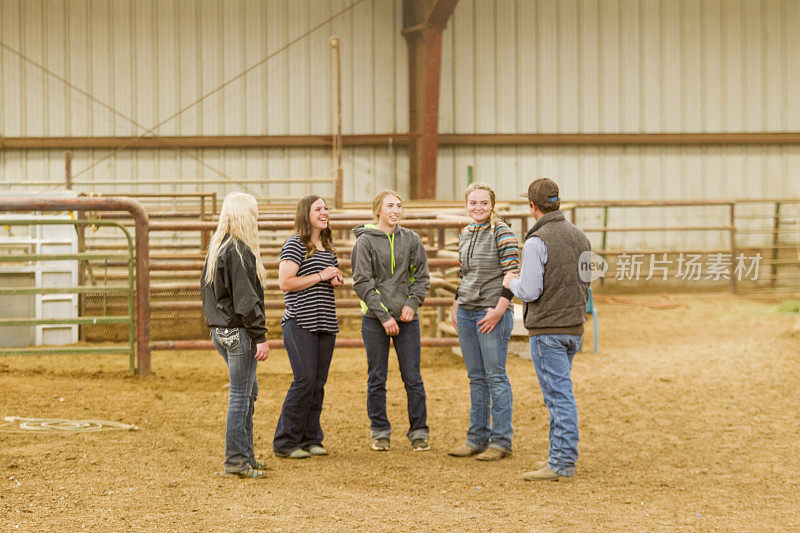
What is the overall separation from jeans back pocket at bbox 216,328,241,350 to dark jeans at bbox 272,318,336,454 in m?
0.47

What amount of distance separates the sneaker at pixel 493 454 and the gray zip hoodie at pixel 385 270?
0.80 meters

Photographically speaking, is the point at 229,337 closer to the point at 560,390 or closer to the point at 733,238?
the point at 560,390

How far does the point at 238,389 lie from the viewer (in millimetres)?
3926

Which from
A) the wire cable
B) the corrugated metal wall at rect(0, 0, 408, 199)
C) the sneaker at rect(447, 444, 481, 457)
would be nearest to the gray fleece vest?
the sneaker at rect(447, 444, 481, 457)

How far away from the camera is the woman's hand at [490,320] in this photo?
4242mm

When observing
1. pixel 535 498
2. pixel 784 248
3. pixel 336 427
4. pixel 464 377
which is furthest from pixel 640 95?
pixel 535 498

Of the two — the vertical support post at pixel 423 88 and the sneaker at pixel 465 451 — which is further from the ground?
the vertical support post at pixel 423 88

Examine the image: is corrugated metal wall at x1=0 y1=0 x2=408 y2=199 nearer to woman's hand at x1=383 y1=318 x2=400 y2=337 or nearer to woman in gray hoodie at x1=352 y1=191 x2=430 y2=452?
woman in gray hoodie at x1=352 y1=191 x2=430 y2=452

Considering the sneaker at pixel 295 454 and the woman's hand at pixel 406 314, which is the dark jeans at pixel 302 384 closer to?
the sneaker at pixel 295 454

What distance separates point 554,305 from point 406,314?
88 centimetres

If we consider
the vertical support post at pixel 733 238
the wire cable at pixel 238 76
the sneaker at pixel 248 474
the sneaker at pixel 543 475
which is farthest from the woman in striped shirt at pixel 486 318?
the wire cable at pixel 238 76

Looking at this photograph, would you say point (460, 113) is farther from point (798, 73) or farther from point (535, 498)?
point (535, 498)

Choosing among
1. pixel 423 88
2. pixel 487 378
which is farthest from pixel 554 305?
pixel 423 88

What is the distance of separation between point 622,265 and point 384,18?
571cm
